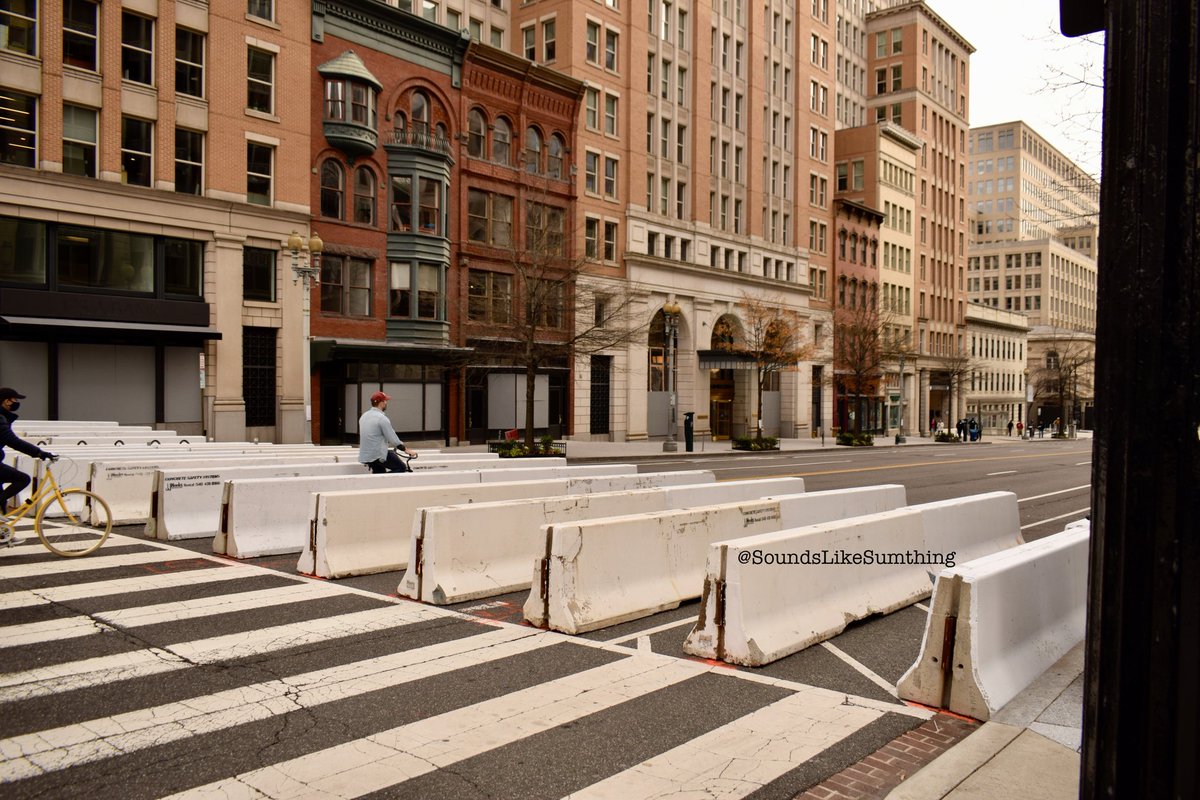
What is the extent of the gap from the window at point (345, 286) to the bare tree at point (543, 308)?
15.1ft

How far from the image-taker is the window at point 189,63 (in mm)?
30516

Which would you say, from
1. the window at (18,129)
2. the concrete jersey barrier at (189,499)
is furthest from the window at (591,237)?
the concrete jersey barrier at (189,499)

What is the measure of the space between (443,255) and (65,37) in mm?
14876

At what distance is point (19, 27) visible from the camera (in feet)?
89.8

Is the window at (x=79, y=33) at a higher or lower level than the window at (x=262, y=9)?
lower

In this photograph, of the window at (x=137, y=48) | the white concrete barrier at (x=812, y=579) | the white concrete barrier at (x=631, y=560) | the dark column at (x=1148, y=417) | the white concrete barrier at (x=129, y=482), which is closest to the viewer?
the dark column at (x=1148, y=417)

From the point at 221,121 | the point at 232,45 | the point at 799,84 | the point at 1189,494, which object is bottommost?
the point at 1189,494

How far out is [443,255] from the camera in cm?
3719

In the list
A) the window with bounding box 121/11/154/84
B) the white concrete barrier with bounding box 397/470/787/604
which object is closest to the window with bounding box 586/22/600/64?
the window with bounding box 121/11/154/84

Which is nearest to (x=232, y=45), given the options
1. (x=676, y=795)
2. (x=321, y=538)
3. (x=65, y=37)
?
(x=65, y=37)

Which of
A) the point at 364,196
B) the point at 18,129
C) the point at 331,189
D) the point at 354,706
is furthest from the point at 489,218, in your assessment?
the point at 354,706

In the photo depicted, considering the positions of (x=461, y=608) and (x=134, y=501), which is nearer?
(x=461, y=608)

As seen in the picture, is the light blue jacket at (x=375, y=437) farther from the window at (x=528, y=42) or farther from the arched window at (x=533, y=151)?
the window at (x=528, y=42)

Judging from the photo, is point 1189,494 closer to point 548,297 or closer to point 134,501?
point 134,501
